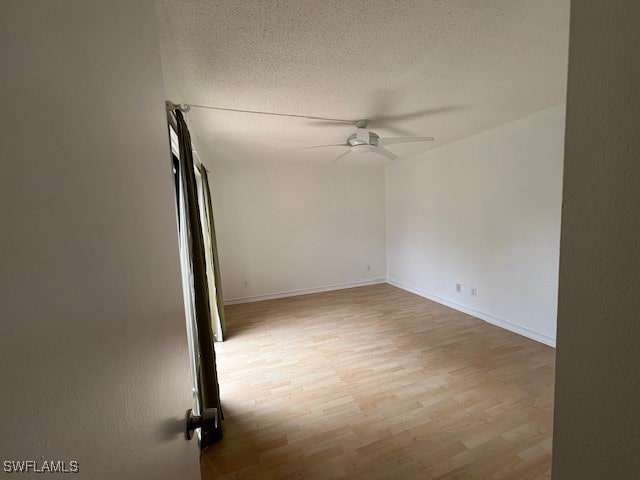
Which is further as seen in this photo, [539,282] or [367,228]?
[367,228]

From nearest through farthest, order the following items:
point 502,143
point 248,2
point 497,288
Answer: point 248,2 < point 502,143 < point 497,288

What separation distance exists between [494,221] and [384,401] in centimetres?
246

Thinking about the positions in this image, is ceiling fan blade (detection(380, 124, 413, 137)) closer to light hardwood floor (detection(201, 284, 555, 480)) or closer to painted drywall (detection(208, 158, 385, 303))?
painted drywall (detection(208, 158, 385, 303))

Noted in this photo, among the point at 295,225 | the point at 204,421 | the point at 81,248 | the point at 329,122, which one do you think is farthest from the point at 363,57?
the point at 295,225

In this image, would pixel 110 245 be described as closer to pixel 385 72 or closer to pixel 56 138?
pixel 56 138

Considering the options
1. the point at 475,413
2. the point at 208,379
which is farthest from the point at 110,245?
the point at 475,413

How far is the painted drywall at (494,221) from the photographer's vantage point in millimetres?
2529

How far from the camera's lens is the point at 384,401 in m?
1.92

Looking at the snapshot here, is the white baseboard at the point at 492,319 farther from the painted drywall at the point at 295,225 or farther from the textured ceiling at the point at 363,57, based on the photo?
the textured ceiling at the point at 363,57

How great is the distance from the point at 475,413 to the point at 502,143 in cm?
277

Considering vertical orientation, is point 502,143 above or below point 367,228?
above

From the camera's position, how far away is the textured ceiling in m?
1.21

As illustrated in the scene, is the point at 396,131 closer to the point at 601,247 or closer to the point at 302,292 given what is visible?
the point at 601,247

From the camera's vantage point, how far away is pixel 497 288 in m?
3.08
